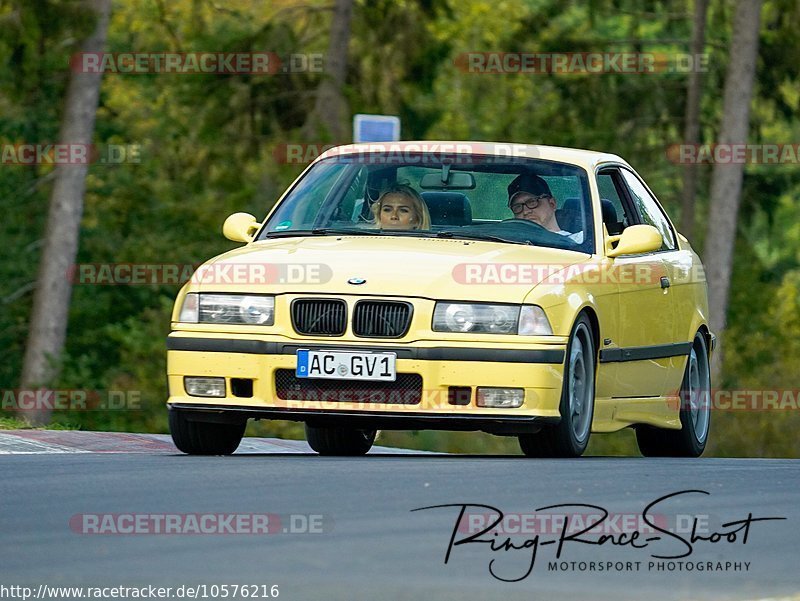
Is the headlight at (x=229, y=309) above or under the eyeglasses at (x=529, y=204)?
under

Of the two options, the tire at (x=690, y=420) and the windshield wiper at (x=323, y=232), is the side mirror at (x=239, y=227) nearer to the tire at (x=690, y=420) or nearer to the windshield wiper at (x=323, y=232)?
the windshield wiper at (x=323, y=232)

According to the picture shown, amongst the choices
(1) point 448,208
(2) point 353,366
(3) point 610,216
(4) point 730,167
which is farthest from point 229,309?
(4) point 730,167

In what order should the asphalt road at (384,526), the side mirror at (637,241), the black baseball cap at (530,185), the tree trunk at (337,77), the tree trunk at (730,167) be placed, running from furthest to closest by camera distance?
the tree trunk at (337,77) < the tree trunk at (730,167) < the black baseball cap at (530,185) < the side mirror at (637,241) < the asphalt road at (384,526)

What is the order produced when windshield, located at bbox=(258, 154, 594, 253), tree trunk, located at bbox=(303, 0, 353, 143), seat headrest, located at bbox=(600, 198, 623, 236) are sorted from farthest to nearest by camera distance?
tree trunk, located at bbox=(303, 0, 353, 143), seat headrest, located at bbox=(600, 198, 623, 236), windshield, located at bbox=(258, 154, 594, 253)

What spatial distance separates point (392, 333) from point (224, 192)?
26190 millimetres

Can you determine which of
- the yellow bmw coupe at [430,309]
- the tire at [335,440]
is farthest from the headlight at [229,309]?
the tire at [335,440]

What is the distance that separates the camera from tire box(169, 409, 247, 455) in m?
10.8

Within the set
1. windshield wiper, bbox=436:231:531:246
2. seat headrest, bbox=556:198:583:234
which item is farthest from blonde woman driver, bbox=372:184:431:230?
seat headrest, bbox=556:198:583:234

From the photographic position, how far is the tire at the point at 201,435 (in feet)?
35.5

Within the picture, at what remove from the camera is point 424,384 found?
10.1 m

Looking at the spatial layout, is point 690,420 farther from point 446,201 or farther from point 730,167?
point 730,167

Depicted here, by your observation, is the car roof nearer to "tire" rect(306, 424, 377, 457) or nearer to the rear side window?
the rear side window

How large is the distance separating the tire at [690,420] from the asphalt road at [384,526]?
9.51ft

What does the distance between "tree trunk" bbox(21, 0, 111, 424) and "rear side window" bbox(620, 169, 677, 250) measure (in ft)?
51.9
